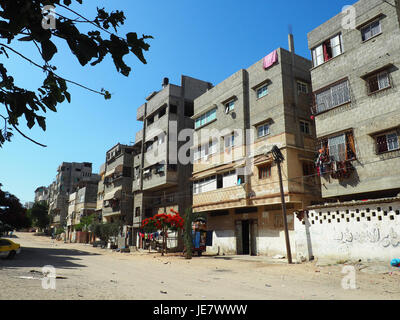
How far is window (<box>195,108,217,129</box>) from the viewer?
95.3 feet

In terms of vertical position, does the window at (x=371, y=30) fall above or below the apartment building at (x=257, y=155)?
above

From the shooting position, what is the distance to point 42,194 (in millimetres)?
114562

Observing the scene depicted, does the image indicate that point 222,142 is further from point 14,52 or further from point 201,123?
point 14,52

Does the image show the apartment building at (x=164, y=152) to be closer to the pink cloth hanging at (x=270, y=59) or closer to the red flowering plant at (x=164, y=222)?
the red flowering plant at (x=164, y=222)

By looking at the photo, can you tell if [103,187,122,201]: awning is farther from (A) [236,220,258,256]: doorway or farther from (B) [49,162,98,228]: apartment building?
(B) [49,162,98,228]: apartment building

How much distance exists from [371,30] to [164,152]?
22254 millimetres

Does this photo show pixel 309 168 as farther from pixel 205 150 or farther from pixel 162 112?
pixel 162 112

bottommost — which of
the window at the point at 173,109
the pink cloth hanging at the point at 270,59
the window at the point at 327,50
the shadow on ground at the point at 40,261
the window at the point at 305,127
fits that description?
the shadow on ground at the point at 40,261

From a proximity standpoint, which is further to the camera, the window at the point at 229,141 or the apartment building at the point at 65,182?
the apartment building at the point at 65,182

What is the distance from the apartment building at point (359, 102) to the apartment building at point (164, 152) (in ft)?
56.3

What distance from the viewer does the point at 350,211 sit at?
52.4 ft

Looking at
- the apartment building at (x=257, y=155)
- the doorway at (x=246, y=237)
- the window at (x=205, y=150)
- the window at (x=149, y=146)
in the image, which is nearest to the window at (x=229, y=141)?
the apartment building at (x=257, y=155)

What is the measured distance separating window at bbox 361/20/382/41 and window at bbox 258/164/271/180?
32.0 ft

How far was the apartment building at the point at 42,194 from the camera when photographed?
10743 centimetres
